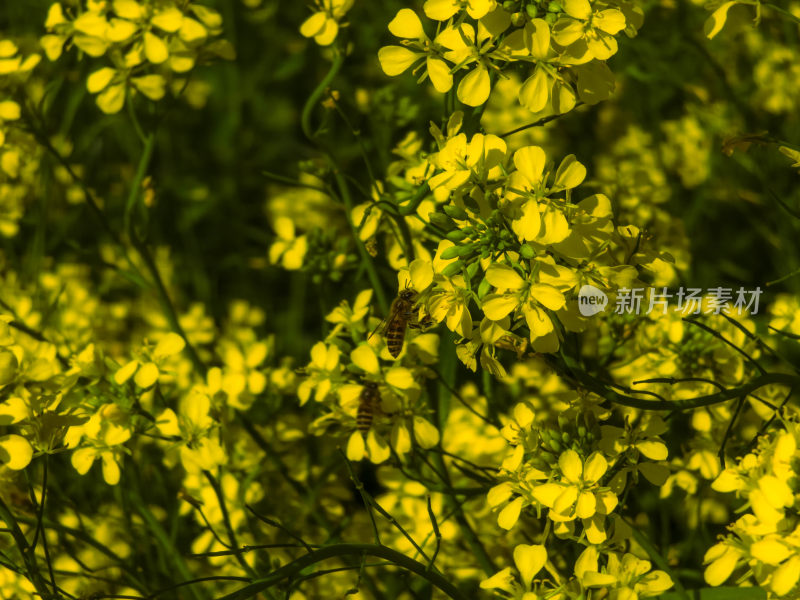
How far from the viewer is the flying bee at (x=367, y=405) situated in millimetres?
1325

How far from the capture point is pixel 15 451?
3.85 feet

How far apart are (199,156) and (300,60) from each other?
0.52 meters

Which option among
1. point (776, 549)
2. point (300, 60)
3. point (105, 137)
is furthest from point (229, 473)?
point (105, 137)

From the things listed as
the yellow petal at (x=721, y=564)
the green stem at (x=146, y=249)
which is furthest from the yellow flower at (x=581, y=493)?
the green stem at (x=146, y=249)

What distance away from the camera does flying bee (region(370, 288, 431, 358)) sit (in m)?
1.19

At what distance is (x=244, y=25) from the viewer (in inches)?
120

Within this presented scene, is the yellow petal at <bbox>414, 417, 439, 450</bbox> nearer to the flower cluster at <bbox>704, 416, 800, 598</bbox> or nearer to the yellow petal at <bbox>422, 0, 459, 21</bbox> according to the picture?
the flower cluster at <bbox>704, 416, 800, 598</bbox>

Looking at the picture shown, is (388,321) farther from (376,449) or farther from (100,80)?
(100,80)

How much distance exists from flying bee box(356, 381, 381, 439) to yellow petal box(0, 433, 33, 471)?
1.48ft

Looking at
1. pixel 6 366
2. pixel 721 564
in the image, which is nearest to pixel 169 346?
pixel 6 366

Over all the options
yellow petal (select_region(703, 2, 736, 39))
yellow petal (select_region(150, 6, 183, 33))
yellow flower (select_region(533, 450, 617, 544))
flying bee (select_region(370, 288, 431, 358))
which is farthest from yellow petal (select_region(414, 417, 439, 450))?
yellow petal (select_region(150, 6, 183, 33))

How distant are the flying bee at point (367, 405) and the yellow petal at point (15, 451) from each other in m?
0.45

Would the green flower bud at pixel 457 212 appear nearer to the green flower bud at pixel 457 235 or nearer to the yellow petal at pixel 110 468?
the green flower bud at pixel 457 235

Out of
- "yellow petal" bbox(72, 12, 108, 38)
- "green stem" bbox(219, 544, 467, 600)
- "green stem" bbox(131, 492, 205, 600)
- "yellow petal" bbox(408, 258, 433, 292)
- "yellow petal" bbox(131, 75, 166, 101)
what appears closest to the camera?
"green stem" bbox(219, 544, 467, 600)
